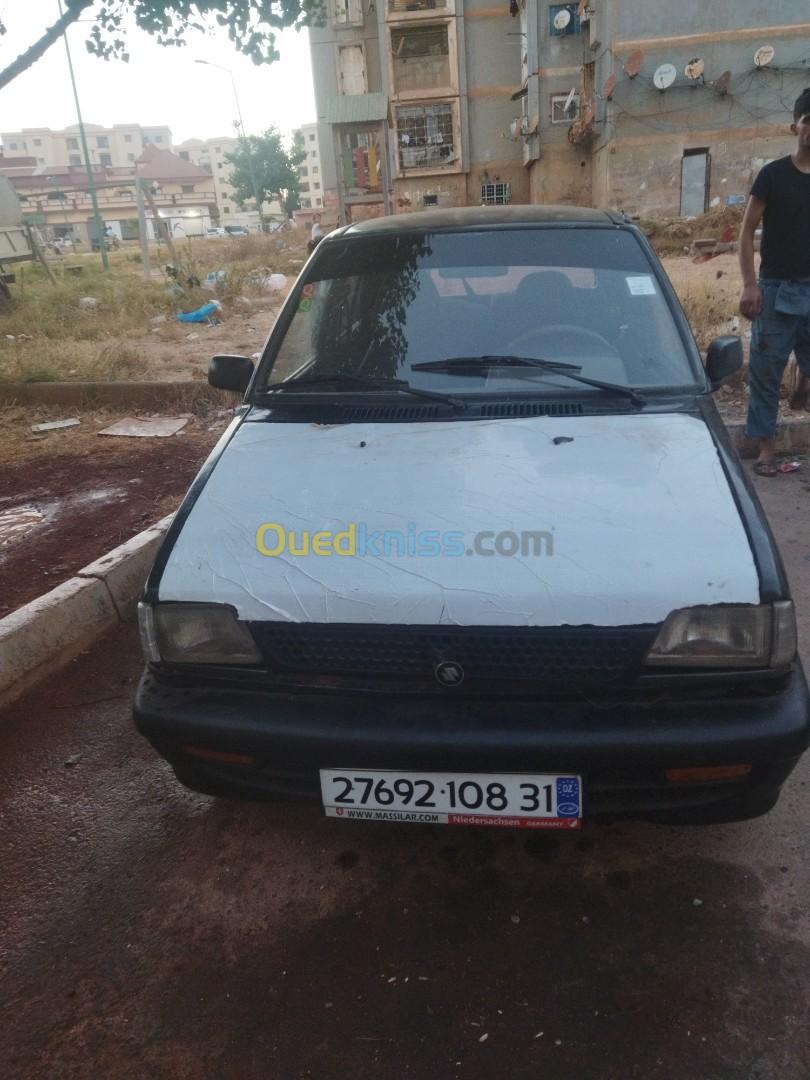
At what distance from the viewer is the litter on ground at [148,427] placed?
6.45m

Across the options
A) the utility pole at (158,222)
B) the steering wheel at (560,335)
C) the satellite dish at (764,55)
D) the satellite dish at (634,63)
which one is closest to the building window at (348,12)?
the satellite dish at (634,63)

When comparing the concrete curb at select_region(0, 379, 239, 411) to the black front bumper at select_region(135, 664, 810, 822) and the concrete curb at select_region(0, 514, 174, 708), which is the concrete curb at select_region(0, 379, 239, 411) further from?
the black front bumper at select_region(135, 664, 810, 822)

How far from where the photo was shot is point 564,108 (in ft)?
90.8

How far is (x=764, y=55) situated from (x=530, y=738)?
2739 centimetres

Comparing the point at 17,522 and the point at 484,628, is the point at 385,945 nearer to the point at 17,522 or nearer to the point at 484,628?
the point at 484,628

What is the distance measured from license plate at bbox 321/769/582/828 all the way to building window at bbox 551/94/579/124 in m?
30.7

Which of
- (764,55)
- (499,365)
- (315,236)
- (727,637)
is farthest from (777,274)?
(764,55)

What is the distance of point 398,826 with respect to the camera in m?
2.32

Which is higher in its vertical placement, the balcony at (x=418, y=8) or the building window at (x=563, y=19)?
the balcony at (x=418, y=8)

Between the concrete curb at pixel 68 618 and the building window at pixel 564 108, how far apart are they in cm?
2922

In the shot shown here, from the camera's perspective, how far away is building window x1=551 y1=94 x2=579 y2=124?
27467 millimetres

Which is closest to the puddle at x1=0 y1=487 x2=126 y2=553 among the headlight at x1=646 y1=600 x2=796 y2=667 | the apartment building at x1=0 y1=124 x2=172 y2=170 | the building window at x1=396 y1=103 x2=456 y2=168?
the headlight at x1=646 y1=600 x2=796 y2=667

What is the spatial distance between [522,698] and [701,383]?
1.33 meters

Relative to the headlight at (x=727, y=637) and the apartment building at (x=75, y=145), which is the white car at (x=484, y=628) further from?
the apartment building at (x=75, y=145)
